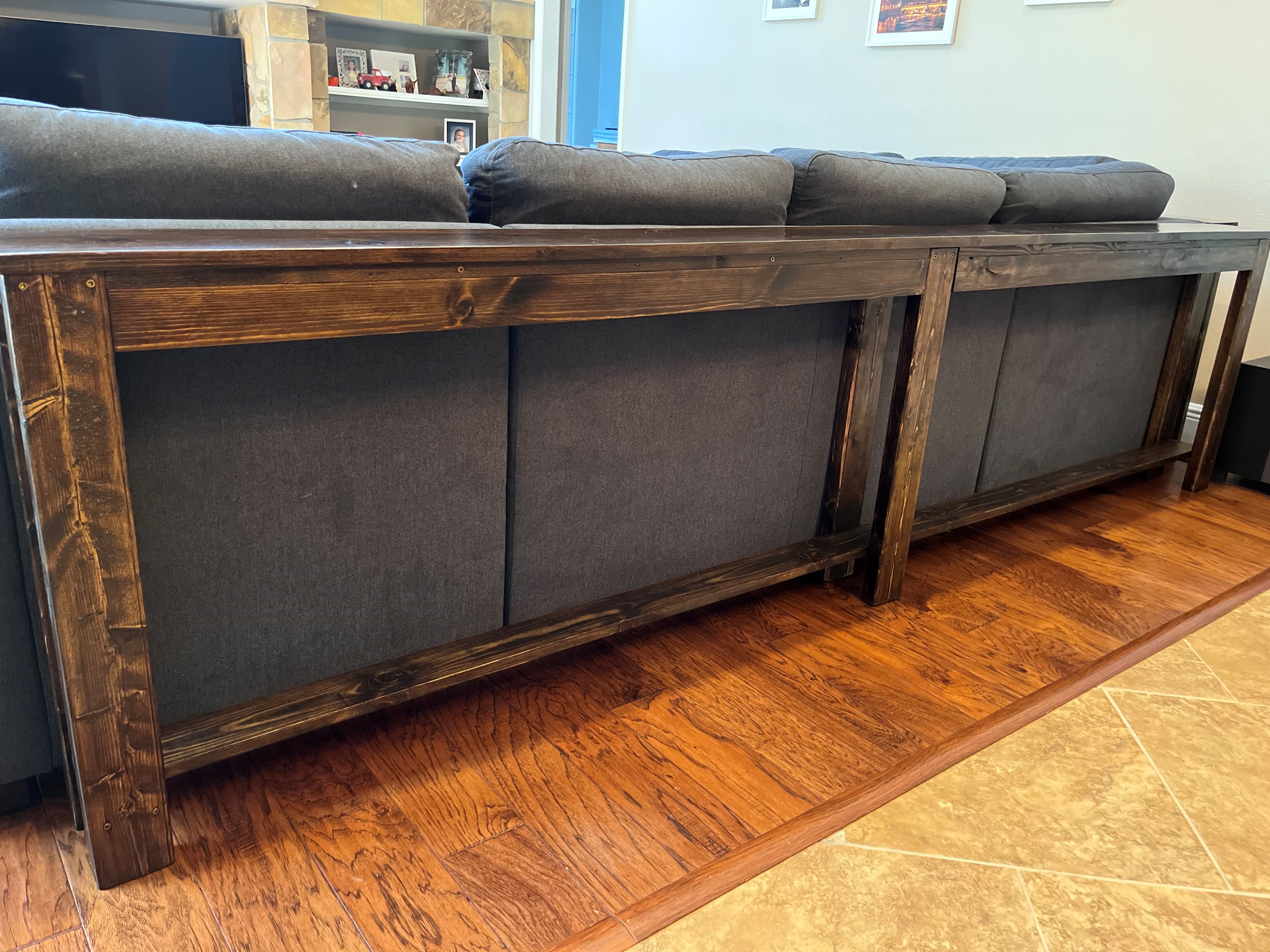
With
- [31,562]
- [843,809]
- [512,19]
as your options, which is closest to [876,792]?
[843,809]

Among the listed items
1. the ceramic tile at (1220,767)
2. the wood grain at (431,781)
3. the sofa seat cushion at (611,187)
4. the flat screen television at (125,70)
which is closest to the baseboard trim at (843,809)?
the ceramic tile at (1220,767)

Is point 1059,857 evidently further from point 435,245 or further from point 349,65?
point 349,65

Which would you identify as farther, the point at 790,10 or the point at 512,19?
the point at 512,19

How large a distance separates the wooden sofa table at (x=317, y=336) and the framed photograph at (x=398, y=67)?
474 cm

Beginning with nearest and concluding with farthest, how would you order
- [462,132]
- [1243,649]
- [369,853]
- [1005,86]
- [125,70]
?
[369,853] < [1243,649] < [1005,86] < [125,70] < [462,132]

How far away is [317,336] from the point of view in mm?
1039

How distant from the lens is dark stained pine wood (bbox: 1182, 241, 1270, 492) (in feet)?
8.48

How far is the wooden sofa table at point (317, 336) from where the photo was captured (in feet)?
3.01

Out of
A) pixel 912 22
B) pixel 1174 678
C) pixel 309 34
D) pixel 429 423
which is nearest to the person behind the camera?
pixel 429 423

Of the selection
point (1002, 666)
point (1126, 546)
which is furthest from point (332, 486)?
point (1126, 546)

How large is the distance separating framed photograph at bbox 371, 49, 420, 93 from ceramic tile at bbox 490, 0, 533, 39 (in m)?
0.58

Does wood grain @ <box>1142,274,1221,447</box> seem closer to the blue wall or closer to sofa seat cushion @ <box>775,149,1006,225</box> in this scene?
sofa seat cushion @ <box>775,149,1006,225</box>

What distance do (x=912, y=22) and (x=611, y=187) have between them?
324 cm

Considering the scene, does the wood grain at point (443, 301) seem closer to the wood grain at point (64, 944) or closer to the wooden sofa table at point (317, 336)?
the wooden sofa table at point (317, 336)
